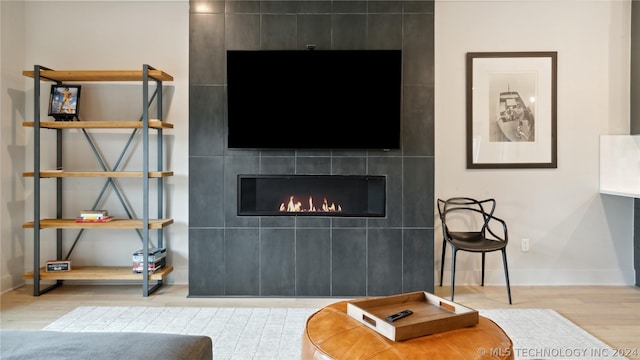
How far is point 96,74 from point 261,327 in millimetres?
2436

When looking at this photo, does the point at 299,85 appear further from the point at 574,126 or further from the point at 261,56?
the point at 574,126

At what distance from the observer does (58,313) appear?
3059 millimetres

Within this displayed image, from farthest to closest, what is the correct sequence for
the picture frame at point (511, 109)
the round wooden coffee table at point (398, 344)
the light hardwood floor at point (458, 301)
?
the picture frame at point (511, 109)
the light hardwood floor at point (458, 301)
the round wooden coffee table at point (398, 344)

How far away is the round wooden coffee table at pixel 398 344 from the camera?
4.64 ft

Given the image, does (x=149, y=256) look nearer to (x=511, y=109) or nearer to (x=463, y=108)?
(x=463, y=108)

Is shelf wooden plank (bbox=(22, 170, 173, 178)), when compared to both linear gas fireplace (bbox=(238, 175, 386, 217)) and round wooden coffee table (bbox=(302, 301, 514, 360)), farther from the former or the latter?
round wooden coffee table (bbox=(302, 301, 514, 360))

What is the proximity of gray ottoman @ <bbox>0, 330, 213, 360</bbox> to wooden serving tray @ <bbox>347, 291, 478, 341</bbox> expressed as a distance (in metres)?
0.64

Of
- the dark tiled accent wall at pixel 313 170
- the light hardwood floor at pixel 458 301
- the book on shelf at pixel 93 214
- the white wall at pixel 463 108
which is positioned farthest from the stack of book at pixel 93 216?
the dark tiled accent wall at pixel 313 170

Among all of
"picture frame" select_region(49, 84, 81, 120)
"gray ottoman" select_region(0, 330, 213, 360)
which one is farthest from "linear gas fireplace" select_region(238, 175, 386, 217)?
"gray ottoman" select_region(0, 330, 213, 360)

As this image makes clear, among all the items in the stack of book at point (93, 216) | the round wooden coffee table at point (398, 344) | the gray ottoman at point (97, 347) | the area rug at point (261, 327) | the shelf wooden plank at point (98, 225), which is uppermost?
the stack of book at point (93, 216)

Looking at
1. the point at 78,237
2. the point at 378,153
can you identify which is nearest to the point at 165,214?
the point at 78,237

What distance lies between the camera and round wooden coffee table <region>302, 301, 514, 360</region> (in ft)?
4.64

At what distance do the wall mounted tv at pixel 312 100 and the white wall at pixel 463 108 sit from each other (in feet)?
2.17

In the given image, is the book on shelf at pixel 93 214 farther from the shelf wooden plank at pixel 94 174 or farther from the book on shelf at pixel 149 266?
the book on shelf at pixel 149 266
